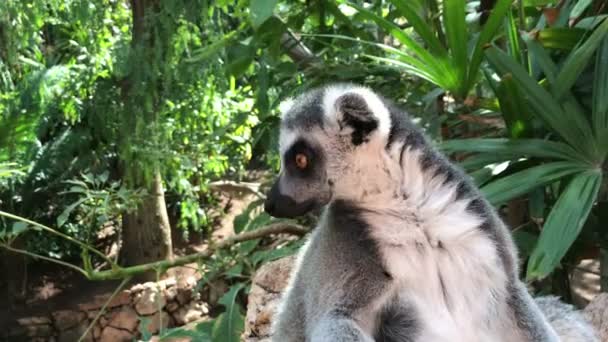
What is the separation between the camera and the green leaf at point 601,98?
3.16m

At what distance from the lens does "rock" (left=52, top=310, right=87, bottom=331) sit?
10039 mm

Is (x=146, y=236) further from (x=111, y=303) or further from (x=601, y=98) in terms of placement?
(x=601, y=98)

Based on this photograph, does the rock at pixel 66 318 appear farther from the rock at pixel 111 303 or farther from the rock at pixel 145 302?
the rock at pixel 145 302

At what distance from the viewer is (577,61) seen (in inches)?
128

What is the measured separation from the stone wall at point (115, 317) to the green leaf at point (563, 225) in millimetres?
7617

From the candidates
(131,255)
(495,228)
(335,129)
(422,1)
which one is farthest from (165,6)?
(131,255)

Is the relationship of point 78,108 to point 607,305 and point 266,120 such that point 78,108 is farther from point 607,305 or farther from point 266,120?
point 607,305

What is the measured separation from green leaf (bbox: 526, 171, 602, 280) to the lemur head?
2.64ft

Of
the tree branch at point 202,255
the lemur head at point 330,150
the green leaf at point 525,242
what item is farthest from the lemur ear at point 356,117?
the tree branch at point 202,255

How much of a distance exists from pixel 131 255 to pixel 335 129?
307 inches

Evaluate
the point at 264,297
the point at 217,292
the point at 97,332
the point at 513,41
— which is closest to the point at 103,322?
the point at 97,332

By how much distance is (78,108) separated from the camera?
7543 millimetres

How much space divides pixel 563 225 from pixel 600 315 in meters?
0.78

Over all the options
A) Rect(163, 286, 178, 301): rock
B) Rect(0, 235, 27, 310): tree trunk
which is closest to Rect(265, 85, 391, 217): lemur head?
Rect(163, 286, 178, 301): rock
